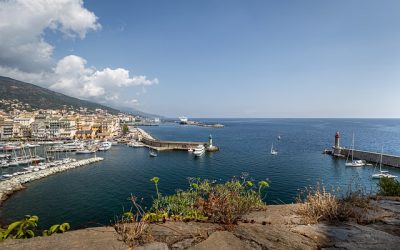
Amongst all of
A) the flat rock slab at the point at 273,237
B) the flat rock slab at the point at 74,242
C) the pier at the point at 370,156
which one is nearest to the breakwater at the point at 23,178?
the flat rock slab at the point at 74,242

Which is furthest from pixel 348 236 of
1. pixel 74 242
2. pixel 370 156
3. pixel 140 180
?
pixel 370 156

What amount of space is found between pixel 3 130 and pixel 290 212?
10058 centimetres

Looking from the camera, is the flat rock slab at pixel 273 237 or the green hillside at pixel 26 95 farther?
the green hillside at pixel 26 95

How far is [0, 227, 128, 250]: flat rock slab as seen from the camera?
9.55 feet

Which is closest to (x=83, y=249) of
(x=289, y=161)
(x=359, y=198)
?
(x=359, y=198)

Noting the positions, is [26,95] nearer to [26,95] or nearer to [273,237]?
[26,95]

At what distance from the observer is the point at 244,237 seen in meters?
3.25

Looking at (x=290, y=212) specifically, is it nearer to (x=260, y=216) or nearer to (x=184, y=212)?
(x=260, y=216)

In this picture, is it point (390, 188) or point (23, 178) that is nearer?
point (390, 188)

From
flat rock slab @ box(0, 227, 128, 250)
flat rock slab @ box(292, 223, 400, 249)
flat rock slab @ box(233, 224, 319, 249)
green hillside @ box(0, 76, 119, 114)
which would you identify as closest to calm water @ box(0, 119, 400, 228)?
flat rock slab @ box(292, 223, 400, 249)

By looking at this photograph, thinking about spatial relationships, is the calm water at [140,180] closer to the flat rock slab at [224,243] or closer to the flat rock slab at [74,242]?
the flat rock slab at [224,243]

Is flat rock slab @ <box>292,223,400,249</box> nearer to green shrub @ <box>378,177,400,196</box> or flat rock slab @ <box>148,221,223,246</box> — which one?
flat rock slab @ <box>148,221,223,246</box>

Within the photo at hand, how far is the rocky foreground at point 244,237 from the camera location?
302cm

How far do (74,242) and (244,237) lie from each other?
2.10 meters
